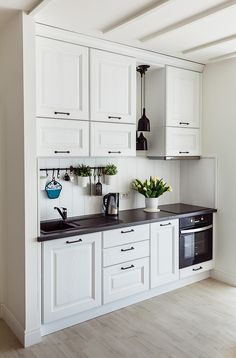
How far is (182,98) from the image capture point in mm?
3836

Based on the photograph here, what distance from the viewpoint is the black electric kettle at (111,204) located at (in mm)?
3463

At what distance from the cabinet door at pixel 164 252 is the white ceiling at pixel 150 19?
5.94ft

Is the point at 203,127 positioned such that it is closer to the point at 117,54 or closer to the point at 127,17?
the point at 117,54

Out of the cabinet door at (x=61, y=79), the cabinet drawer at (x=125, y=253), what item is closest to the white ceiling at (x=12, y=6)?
the cabinet door at (x=61, y=79)

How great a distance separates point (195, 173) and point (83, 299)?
6.99ft

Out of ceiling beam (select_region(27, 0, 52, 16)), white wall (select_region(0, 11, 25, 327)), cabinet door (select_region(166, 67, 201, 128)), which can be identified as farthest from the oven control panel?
ceiling beam (select_region(27, 0, 52, 16))

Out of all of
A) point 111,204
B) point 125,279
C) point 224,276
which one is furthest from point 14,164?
point 224,276

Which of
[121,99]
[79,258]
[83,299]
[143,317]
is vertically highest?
[121,99]

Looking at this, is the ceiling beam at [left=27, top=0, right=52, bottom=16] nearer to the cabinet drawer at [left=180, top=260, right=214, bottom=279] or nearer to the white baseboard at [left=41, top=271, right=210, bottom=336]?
the white baseboard at [left=41, top=271, right=210, bottom=336]

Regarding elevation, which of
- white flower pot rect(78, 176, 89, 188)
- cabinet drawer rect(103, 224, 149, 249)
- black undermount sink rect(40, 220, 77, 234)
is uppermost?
white flower pot rect(78, 176, 89, 188)

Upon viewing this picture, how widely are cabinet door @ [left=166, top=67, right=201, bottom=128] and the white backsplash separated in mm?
594

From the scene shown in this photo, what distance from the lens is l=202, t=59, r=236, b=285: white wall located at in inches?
147

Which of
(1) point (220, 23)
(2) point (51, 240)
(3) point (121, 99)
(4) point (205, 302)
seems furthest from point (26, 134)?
(4) point (205, 302)

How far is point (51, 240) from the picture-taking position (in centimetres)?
268
